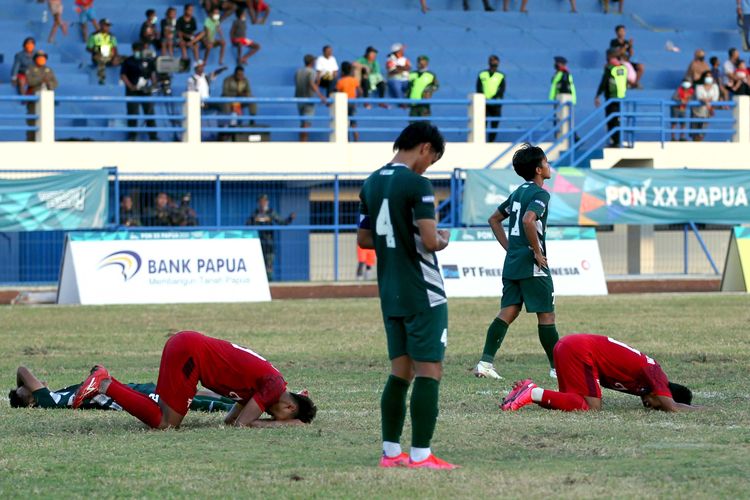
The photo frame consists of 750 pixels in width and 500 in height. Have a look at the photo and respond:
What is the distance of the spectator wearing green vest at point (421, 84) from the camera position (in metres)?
33.1

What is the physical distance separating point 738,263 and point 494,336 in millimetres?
16066

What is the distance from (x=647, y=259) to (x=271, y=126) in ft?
30.1

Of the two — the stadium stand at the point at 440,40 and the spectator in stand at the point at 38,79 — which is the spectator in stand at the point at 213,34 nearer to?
the stadium stand at the point at 440,40

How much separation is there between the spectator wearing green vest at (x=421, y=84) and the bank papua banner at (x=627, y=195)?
13.4 ft

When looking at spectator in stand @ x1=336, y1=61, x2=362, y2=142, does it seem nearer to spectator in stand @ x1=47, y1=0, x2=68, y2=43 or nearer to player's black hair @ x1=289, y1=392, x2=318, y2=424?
spectator in stand @ x1=47, y1=0, x2=68, y2=43

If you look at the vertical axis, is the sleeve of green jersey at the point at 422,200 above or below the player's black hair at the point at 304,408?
above

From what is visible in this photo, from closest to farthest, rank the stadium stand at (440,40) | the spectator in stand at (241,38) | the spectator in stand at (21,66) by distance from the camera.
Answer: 1. the spectator in stand at (21,66)
2. the stadium stand at (440,40)
3. the spectator in stand at (241,38)

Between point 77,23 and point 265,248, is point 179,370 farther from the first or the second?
point 77,23

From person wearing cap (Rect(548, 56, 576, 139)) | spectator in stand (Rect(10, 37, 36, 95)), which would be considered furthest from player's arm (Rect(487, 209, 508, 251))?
person wearing cap (Rect(548, 56, 576, 139))

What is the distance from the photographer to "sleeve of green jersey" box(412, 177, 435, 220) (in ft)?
25.1

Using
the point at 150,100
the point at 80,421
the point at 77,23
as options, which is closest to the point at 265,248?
the point at 150,100

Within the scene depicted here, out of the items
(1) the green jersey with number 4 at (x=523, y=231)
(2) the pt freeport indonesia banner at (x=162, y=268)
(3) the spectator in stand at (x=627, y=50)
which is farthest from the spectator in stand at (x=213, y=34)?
(1) the green jersey with number 4 at (x=523, y=231)

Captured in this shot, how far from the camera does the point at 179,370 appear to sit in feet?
30.4

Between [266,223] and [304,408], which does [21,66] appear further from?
[304,408]
